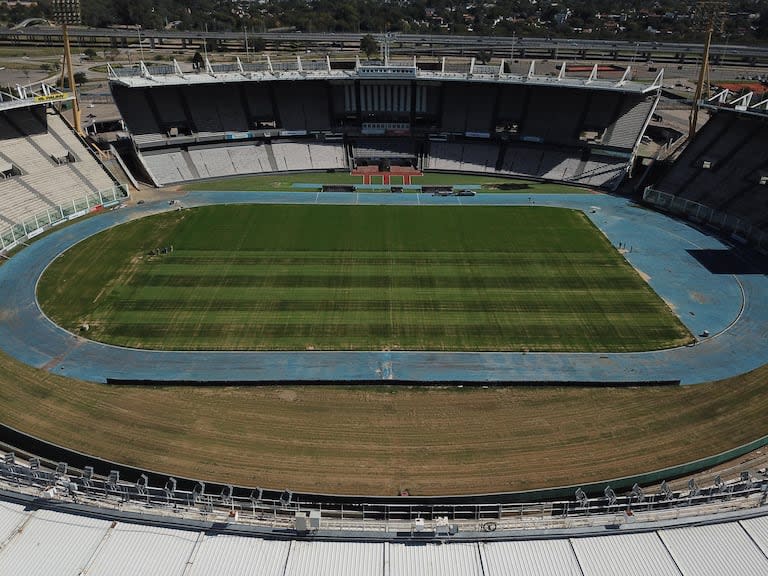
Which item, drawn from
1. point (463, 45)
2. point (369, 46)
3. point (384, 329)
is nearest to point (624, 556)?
point (384, 329)

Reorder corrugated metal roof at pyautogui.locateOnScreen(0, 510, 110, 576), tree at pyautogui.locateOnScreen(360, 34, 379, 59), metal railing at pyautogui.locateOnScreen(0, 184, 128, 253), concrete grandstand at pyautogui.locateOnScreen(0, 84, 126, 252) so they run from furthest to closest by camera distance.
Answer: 1. tree at pyautogui.locateOnScreen(360, 34, 379, 59)
2. concrete grandstand at pyautogui.locateOnScreen(0, 84, 126, 252)
3. metal railing at pyautogui.locateOnScreen(0, 184, 128, 253)
4. corrugated metal roof at pyautogui.locateOnScreen(0, 510, 110, 576)

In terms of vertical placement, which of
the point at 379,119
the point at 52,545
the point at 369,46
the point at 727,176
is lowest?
the point at 52,545


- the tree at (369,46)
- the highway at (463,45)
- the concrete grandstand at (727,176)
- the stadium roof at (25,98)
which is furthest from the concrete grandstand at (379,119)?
the tree at (369,46)

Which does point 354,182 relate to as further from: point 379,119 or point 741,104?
point 741,104

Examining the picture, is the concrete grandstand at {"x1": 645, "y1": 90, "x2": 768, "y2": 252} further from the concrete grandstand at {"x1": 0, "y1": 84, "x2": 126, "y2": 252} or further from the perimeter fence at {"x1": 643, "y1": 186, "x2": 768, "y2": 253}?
the concrete grandstand at {"x1": 0, "y1": 84, "x2": 126, "y2": 252}

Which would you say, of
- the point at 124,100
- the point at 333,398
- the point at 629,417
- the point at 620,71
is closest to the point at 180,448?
the point at 333,398

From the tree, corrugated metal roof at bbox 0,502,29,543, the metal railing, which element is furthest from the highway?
corrugated metal roof at bbox 0,502,29,543

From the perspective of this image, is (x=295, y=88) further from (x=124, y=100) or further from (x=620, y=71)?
(x=620, y=71)
